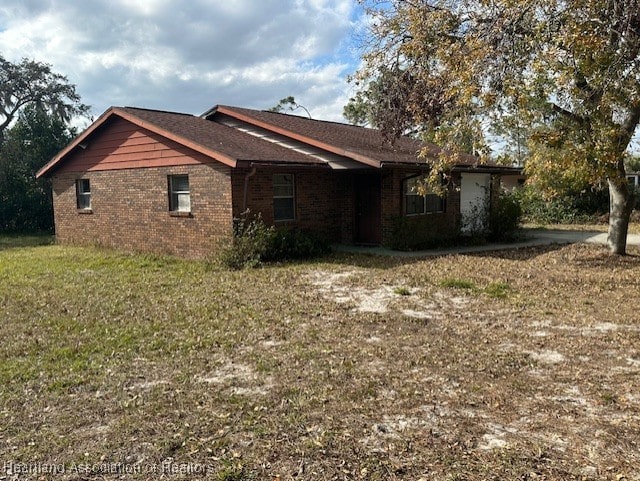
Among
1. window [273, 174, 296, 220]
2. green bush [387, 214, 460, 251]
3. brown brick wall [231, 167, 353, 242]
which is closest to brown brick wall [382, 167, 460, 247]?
green bush [387, 214, 460, 251]

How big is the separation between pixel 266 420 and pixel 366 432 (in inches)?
29.4

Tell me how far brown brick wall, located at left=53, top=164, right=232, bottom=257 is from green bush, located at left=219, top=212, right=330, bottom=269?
1.67ft

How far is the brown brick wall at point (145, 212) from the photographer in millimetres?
12281

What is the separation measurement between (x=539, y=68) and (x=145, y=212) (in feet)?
34.3

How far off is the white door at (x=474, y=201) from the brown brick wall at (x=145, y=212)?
8207 mm

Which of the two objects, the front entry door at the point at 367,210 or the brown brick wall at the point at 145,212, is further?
the front entry door at the point at 367,210

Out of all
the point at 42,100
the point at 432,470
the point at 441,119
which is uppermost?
the point at 42,100

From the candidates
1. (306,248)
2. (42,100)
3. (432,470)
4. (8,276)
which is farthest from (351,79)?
(42,100)

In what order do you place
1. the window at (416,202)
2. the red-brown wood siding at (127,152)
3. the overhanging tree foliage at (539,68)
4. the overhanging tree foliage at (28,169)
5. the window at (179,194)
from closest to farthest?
the overhanging tree foliage at (539,68)
the red-brown wood siding at (127,152)
the window at (179,194)
the window at (416,202)
the overhanging tree foliage at (28,169)

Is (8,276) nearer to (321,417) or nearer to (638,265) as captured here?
(321,417)

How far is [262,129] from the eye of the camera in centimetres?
1520

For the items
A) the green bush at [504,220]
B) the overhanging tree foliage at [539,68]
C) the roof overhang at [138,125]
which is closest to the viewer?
the overhanging tree foliage at [539,68]

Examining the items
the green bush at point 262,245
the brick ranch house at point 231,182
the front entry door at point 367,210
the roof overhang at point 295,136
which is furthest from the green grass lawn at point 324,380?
the front entry door at point 367,210

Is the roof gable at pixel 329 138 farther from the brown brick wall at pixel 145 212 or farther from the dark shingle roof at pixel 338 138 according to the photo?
the brown brick wall at pixel 145 212
